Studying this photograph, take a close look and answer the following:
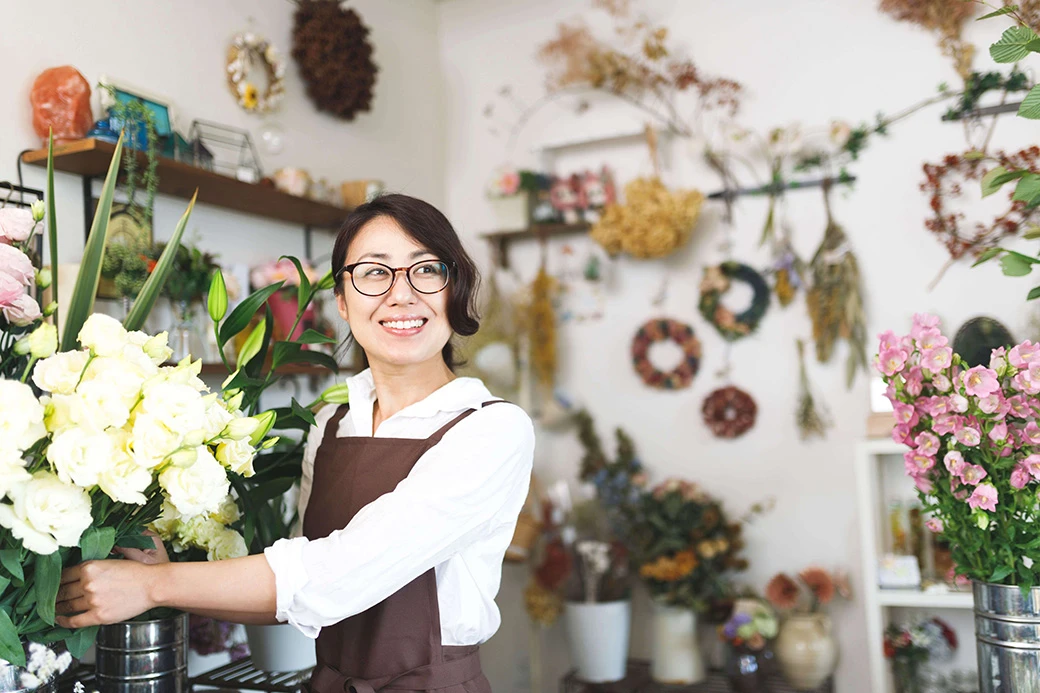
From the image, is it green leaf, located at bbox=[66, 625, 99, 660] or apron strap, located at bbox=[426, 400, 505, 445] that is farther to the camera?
apron strap, located at bbox=[426, 400, 505, 445]

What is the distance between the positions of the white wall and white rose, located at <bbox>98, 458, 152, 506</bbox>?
8.42ft

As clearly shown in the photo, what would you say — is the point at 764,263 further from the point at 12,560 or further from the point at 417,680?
the point at 12,560

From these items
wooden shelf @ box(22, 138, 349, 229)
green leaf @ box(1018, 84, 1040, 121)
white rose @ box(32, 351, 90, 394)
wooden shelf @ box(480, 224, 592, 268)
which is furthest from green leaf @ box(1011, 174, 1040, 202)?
wooden shelf @ box(480, 224, 592, 268)

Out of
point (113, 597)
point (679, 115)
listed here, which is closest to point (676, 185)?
point (679, 115)

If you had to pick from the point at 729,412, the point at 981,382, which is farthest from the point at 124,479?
the point at 729,412

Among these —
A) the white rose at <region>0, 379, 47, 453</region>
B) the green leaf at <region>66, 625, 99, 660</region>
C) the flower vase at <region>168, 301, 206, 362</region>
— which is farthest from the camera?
the flower vase at <region>168, 301, 206, 362</region>

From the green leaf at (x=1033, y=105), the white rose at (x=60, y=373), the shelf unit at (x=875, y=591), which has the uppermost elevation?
the green leaf at (x=1033, y=105)

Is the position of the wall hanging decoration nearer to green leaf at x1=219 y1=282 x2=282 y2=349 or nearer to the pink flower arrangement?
the pink flower arrangement

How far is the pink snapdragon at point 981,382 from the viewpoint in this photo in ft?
4.44

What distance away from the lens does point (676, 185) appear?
10.8 feet

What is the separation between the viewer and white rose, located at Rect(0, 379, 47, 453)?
0.85m

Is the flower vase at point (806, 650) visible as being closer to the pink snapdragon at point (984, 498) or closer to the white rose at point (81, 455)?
the pink snapdragon at point (984, 498)

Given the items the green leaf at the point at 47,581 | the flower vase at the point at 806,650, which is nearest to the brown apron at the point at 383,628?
the green leaf at the point at 47,581

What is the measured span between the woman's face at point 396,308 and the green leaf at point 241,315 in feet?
0.47
